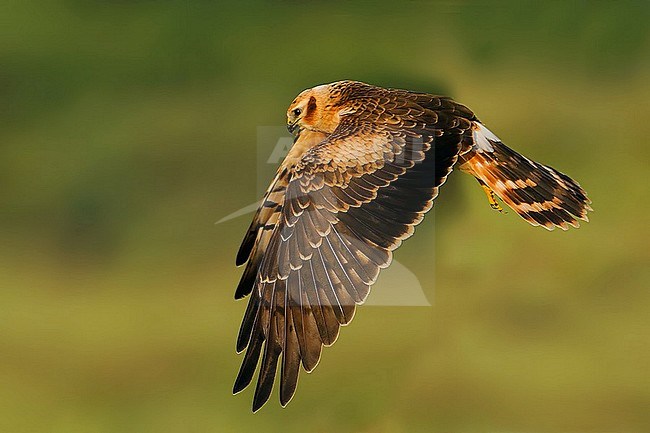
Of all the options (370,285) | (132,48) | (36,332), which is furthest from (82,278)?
(370,285)

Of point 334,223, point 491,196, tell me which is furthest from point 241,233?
point 491,196

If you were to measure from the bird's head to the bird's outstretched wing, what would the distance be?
0.04m

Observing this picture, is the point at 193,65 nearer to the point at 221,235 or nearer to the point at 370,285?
the point at 221,235

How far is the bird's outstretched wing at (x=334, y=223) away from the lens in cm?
140

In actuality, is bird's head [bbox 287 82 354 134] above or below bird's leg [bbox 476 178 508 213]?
above

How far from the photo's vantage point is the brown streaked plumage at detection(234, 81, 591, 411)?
55.1 inches

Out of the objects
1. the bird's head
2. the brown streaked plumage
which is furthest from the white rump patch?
the bird's head

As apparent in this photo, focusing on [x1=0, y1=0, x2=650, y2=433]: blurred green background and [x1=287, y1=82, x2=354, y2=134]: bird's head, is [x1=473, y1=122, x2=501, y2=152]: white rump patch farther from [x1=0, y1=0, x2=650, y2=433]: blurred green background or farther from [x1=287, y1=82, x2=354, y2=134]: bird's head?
[x1=287, y1=82, x2=354, y2=134]: bird's head

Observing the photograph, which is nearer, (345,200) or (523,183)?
(345,200)

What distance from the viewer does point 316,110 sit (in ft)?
5.06

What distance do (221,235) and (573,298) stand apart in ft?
→ 2.18

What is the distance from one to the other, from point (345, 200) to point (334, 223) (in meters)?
0.04

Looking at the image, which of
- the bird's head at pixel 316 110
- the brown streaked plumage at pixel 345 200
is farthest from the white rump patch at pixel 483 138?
the bird's head at pixel 316 110

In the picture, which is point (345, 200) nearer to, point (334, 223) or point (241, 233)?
point (334, 223)
